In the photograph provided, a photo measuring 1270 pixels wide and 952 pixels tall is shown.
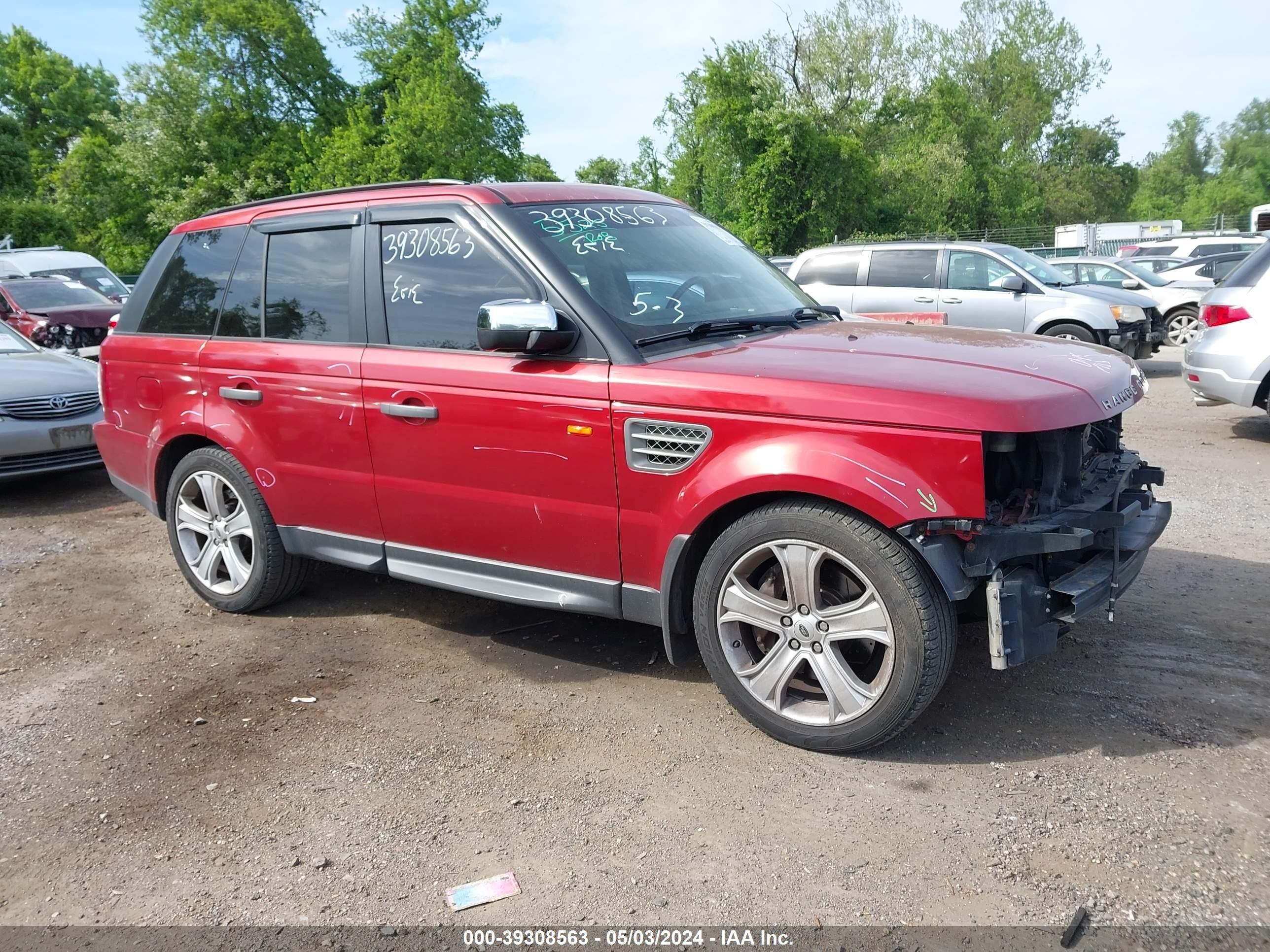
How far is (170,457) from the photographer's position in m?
5.32

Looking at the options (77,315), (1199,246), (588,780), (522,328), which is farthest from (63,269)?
(1199,246)

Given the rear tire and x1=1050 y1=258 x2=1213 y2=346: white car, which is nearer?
the rear tire

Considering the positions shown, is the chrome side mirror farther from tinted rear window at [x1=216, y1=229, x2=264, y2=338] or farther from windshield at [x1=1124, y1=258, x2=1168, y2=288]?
windshield at [x1=1124, y1=258, x2=1168, y2=288]

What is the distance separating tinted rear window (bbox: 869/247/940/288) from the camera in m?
12.4

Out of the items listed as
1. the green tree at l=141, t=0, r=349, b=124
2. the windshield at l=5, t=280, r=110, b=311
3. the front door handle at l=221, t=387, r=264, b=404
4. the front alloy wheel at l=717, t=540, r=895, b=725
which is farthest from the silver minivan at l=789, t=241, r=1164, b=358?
the green tree at l=141, t=0, r=349, b=124

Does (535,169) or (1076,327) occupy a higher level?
(535,169)

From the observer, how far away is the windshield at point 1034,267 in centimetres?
1258

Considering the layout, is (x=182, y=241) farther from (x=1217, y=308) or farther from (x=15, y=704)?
(x=1217, y=308)

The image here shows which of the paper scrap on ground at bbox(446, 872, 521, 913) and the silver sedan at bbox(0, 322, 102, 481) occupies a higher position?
the silver sedan at bbox(0, 322, 102, 481)

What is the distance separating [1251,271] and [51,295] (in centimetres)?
1811

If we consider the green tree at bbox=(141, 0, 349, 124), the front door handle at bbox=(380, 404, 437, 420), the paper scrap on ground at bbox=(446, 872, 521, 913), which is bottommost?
the paper scrap on ground at bbox=(446, 872, 521, 913)

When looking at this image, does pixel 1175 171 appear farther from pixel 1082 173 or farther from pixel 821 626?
pixel 821 626

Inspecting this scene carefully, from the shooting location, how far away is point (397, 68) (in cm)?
4934

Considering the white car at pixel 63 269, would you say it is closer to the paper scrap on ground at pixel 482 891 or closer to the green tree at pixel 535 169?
the paper scrap on ground at pixel 482 891
